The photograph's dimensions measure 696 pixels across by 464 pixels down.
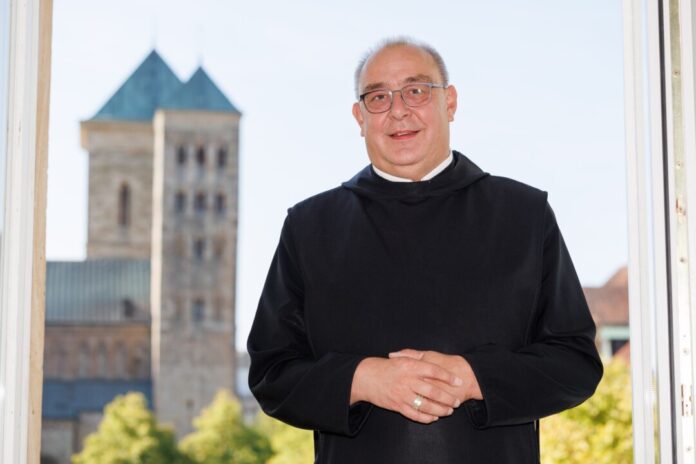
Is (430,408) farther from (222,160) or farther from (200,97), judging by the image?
(200,97)

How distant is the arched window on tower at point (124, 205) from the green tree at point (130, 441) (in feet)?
47.6

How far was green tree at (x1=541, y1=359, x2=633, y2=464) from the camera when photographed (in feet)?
61.7

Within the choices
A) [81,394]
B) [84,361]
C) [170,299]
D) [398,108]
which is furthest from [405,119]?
[170,299]

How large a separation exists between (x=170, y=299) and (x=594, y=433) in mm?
29790

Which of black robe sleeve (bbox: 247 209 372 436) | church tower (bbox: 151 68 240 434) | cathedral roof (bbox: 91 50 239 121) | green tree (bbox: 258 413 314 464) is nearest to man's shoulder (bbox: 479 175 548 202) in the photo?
black robe sleeve (bbox: 247 209 372 436)

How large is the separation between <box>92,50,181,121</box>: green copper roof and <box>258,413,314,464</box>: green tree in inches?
760

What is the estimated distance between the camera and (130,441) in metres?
40.8

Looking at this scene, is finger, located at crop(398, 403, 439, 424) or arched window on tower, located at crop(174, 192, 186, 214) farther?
arched window on tower, located at crop(174, 192, 186, 214)

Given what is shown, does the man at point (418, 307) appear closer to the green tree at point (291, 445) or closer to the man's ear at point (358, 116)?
the man's ear at point (358, 116)

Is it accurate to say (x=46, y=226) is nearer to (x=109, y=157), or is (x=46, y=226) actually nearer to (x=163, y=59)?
(x=109, y=157)

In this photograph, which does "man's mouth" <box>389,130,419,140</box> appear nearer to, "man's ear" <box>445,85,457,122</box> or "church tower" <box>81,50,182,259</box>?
"man's ear" <box>445,85,457,122</box>

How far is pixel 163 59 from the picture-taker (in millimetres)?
58812

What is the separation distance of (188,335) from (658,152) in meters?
46.7

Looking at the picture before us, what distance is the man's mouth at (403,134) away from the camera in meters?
1.93
